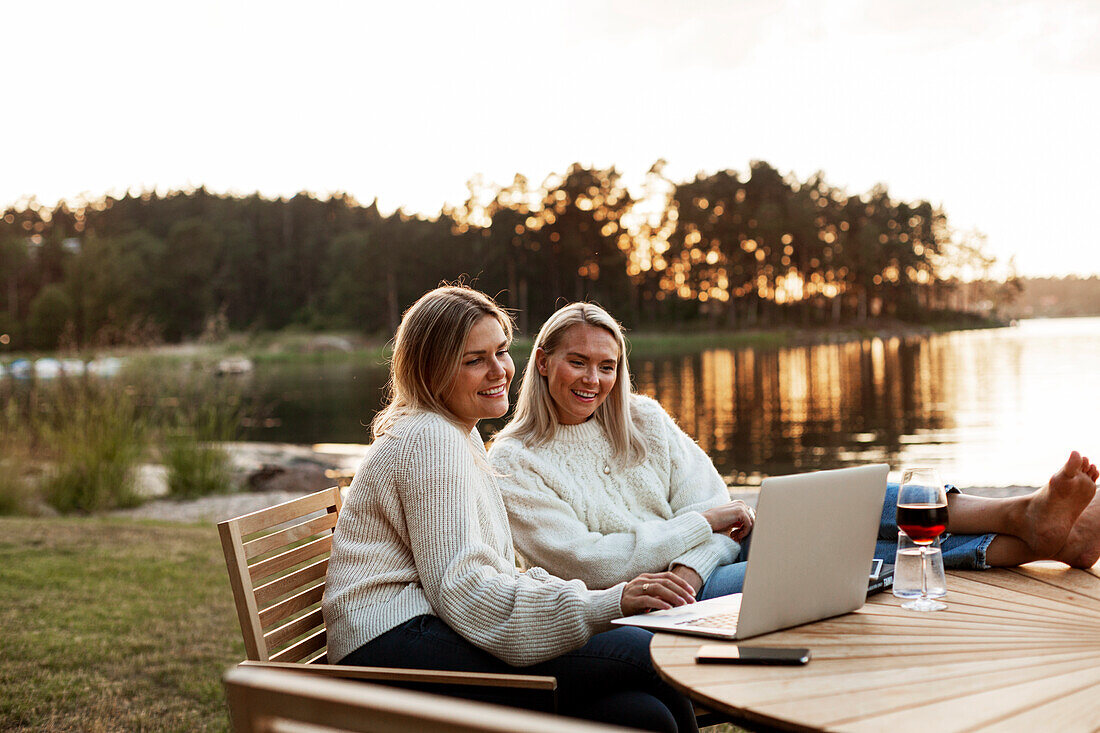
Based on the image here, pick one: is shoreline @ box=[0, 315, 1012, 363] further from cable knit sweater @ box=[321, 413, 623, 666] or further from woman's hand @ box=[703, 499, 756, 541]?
cable knit sweater @ box=[321, 413, 623, 666]

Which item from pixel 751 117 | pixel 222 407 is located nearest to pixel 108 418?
pixel 222 407

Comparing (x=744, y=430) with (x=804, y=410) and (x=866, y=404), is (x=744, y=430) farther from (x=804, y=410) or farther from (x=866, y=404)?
(x=866, y=404)

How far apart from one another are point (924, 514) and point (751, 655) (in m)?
0.55

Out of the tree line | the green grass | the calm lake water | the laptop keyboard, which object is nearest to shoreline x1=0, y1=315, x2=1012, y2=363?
the tree line

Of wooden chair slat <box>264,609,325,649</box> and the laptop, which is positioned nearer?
the laptop

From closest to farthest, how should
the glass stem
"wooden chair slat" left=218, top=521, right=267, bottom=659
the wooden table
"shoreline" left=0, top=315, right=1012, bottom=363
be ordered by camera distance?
the wooden table < the glass stem < "wooden chair slat" left=218, top=521, right=267, bottom=659 < "shoreline" left=0, top=315, right=1012, bottom=363

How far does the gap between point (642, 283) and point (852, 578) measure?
163 ft

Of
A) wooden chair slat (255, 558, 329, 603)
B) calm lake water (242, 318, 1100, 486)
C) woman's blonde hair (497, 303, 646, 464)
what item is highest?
woman's blonde hair (497, 303, 646, 464)

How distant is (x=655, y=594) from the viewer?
5.80 ft

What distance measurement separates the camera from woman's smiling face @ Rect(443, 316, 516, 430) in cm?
209

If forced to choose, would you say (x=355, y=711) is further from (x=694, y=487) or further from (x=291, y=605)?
(x=694, y=487)

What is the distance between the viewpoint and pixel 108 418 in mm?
7617

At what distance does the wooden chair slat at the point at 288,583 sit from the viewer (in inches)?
80.2

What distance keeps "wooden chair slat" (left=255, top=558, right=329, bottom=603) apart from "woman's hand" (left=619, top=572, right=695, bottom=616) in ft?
2.54
